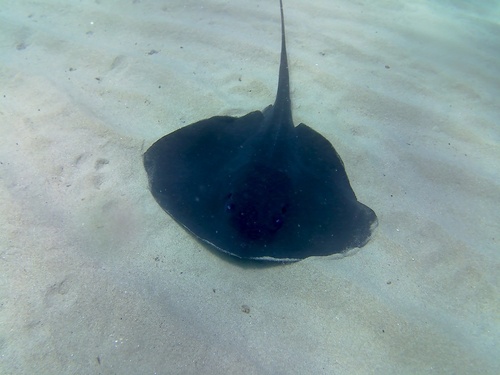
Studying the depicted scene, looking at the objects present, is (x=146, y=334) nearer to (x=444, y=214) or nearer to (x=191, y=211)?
(x=191, y=211)

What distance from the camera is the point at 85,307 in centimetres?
281

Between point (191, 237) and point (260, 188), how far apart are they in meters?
0.86

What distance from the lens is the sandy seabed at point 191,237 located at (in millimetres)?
2730

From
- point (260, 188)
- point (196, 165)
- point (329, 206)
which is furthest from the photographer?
point (196, 165)

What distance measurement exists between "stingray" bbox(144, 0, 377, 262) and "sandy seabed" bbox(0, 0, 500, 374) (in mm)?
373

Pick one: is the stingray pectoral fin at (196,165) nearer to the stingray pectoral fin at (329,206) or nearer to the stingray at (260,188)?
the stingray at (260,188)

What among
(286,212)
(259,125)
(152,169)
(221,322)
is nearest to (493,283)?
(286,212)

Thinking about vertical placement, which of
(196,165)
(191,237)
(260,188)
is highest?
(260,188)

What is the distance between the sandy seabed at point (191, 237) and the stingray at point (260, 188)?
37 cm

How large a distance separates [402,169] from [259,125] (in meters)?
1.81

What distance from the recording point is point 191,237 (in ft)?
10.9

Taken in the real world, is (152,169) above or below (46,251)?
above

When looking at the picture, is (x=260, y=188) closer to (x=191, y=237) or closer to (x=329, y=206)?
(x=329, y=206)

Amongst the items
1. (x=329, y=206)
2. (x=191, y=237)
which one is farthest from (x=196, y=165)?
(x=329, y=206)
